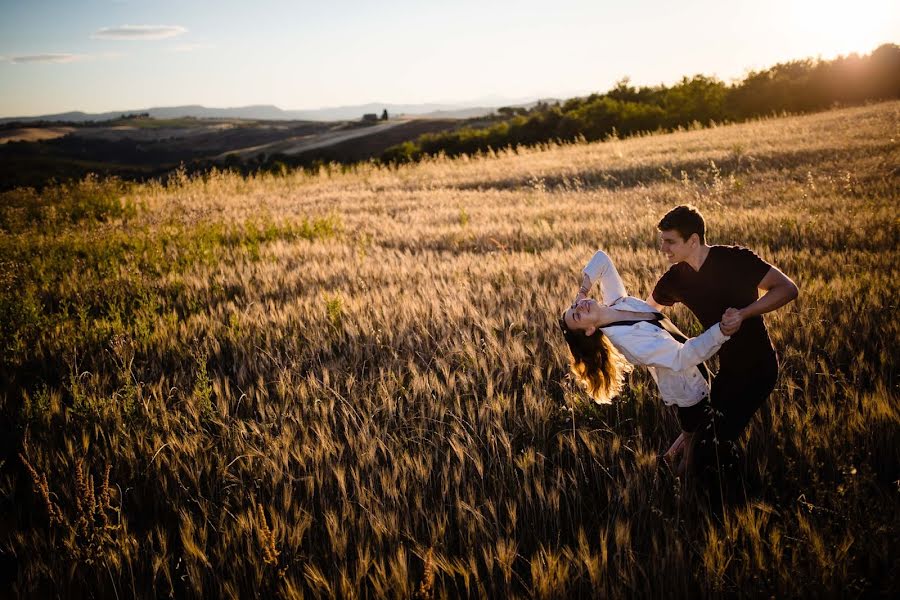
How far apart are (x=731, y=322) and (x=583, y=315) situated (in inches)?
21.1

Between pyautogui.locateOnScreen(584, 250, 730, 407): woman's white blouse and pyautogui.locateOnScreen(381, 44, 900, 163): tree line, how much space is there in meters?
30.9

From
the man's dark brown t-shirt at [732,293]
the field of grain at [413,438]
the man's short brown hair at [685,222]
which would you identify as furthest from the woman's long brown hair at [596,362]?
the man's short brown hair at [685,222]

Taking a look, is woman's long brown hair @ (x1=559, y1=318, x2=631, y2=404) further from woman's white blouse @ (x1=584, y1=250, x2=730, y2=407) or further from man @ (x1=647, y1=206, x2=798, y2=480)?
man @ (x1=647, y1=206, x2=798, y2=480)

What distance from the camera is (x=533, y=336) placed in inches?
133

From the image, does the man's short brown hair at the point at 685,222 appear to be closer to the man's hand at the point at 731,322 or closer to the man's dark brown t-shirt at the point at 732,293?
the man's dark brown t-shirt at the point at 732,293

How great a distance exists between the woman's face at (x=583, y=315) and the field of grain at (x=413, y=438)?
57 centimetres

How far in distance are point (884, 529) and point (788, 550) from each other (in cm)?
32

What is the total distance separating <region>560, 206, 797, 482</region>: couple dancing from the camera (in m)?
1.87

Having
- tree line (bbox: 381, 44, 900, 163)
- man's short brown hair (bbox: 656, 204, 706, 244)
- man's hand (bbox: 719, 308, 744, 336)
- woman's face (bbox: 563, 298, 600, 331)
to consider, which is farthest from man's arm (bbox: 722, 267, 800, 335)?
tree line (bbox: 381, 44, 900, 163)

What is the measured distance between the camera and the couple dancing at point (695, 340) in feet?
6.12

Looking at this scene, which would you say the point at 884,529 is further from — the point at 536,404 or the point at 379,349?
the point at 379,349

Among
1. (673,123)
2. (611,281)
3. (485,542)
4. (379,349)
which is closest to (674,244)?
(611,281)

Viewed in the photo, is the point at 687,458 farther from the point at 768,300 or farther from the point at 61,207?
the point at 61,207

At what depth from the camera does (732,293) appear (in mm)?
2162
